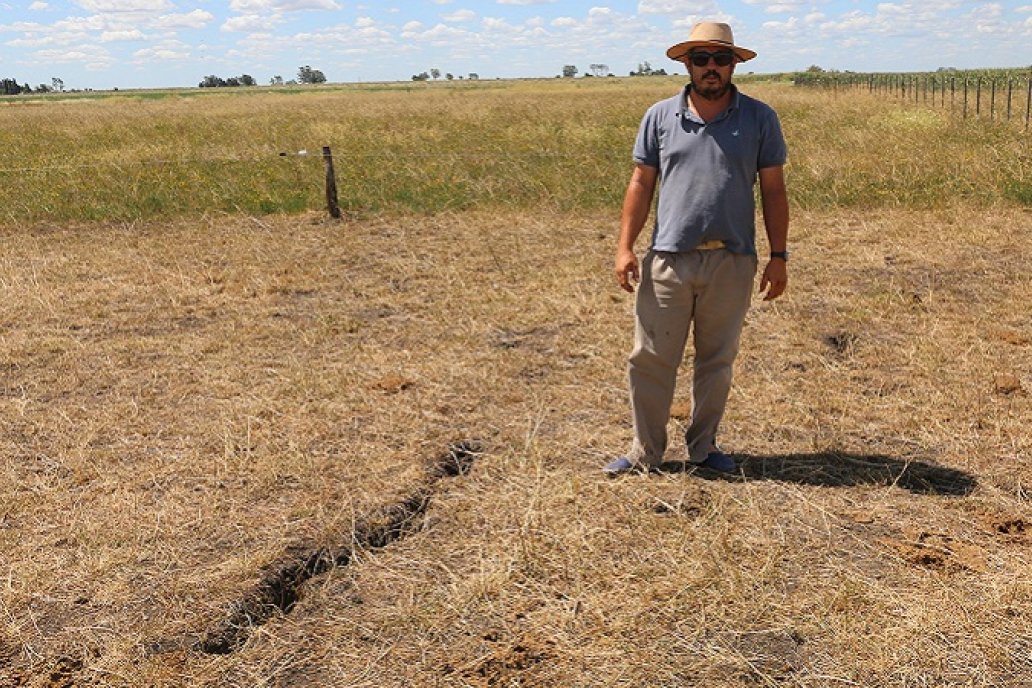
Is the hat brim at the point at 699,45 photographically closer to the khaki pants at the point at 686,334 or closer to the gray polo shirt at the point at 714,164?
the gray polo shirt at the point at 714,164

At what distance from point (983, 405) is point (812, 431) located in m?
0.95

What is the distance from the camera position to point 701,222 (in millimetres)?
3395

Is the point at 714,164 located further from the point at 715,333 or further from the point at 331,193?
the point at 331,193

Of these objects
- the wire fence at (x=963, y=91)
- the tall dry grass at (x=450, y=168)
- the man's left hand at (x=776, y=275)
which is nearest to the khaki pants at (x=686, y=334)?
the man's left hand at (x=776, y=275)

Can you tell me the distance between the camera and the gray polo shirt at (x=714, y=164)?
3.36m

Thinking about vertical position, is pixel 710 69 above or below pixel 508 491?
above

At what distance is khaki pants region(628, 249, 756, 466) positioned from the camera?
349 centimetres

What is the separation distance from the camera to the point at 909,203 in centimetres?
955

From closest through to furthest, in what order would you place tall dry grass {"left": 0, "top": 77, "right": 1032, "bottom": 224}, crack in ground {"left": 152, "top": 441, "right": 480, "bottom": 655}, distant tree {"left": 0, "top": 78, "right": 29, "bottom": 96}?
crack in ground {"left": 152, "top": 441, "right": 480, "bottom": 655} < tall dry grass {"left": 0, "top": 77, "right": 1032, "bottom": 224} < distant tree {"left": 0, "top": 78, "right": 29, "bottom": 96}

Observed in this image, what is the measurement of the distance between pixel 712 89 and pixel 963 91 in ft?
138

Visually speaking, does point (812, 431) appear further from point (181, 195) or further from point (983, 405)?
point (181, 195)

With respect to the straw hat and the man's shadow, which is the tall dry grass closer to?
the man's shadow

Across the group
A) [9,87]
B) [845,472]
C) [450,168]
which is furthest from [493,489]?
[9,87]

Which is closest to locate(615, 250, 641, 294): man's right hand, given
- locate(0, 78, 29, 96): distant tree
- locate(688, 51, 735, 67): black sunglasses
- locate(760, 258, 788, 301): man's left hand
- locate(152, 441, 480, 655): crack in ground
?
locate(760, 258, 788, 301): man's left hand
